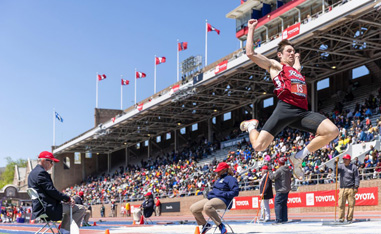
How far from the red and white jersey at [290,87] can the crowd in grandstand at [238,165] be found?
1043 cm

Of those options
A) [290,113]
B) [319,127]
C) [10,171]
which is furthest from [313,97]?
[10,171]

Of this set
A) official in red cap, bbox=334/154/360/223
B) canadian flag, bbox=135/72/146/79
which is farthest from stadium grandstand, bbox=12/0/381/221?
canadian flag, bbox=135/72/146/79

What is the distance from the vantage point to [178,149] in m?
54.0

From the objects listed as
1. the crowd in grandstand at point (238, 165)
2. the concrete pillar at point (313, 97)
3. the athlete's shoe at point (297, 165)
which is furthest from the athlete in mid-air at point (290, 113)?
the concrete pillar at point (313, 97)

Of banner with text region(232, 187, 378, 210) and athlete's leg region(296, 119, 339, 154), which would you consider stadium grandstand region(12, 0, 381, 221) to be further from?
athlete's leg region(296, 119, 339, 154)

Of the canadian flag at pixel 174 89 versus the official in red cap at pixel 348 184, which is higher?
the canadian flag at pixel 174 89

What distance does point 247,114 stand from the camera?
1843 inches

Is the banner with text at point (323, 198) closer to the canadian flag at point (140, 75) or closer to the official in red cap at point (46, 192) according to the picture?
the official in red cap at point (46, 192)

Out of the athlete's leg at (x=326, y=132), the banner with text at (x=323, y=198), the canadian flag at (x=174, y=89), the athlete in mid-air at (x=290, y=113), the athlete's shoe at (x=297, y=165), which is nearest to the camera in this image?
the athlete's leg at (x=326, y=132)

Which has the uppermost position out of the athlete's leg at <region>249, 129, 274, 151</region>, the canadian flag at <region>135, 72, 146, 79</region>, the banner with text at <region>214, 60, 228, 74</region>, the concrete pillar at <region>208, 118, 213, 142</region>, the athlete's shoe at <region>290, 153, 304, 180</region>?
the canadian flag at <region>135, 72, 146, 79</region>

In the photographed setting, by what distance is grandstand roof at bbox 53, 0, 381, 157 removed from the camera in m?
26.2

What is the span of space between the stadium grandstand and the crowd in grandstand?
0.08m

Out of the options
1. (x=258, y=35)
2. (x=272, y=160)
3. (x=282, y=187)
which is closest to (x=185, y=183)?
(x=272, y=160)

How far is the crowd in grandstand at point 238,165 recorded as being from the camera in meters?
24.8
